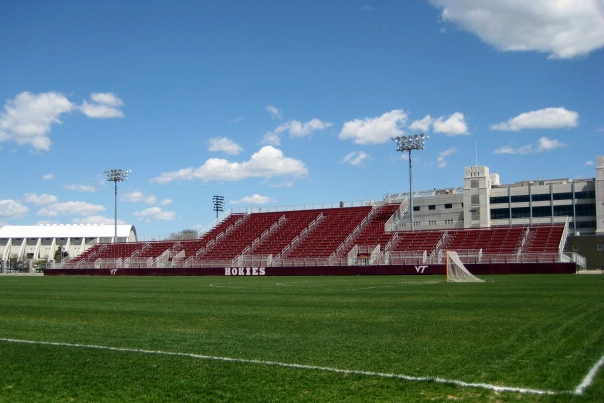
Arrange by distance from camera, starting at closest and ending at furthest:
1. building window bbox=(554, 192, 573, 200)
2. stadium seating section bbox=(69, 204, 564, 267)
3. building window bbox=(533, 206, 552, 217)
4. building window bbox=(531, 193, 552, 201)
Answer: stadium seating section bbox=(69, 204, 564, 267) → building window bbox=(554, 192, 573, 200) → building window bbox=(533, 206, 552, 217) → building window bbox=(531, 193, 552, 201)

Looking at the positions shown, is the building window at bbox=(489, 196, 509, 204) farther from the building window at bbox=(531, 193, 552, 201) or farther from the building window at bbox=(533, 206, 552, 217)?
the building window at bbox=(533, 206, 552, 217)

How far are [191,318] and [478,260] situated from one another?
34001 millimetres

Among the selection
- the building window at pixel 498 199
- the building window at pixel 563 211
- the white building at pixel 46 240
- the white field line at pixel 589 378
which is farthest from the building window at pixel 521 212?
the white field line at pixel 589 378

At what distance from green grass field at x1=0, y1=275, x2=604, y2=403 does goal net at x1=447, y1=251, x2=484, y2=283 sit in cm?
1557

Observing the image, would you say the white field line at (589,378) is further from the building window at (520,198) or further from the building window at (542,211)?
the building window at (520,198)

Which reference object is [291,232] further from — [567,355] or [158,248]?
[567,355]

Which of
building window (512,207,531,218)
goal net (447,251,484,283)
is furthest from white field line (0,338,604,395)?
building window (512,207,531,218)

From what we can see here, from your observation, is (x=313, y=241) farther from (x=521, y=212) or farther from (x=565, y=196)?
(x=565, y=196)

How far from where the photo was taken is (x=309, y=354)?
962cm

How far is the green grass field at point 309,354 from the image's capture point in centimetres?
724

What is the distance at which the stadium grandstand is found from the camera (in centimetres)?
4722

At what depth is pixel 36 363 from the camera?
9.44m

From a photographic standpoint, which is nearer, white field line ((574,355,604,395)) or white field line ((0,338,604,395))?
white field line ((574,355,604,395))

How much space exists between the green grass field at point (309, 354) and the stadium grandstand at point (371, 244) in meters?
30.2
